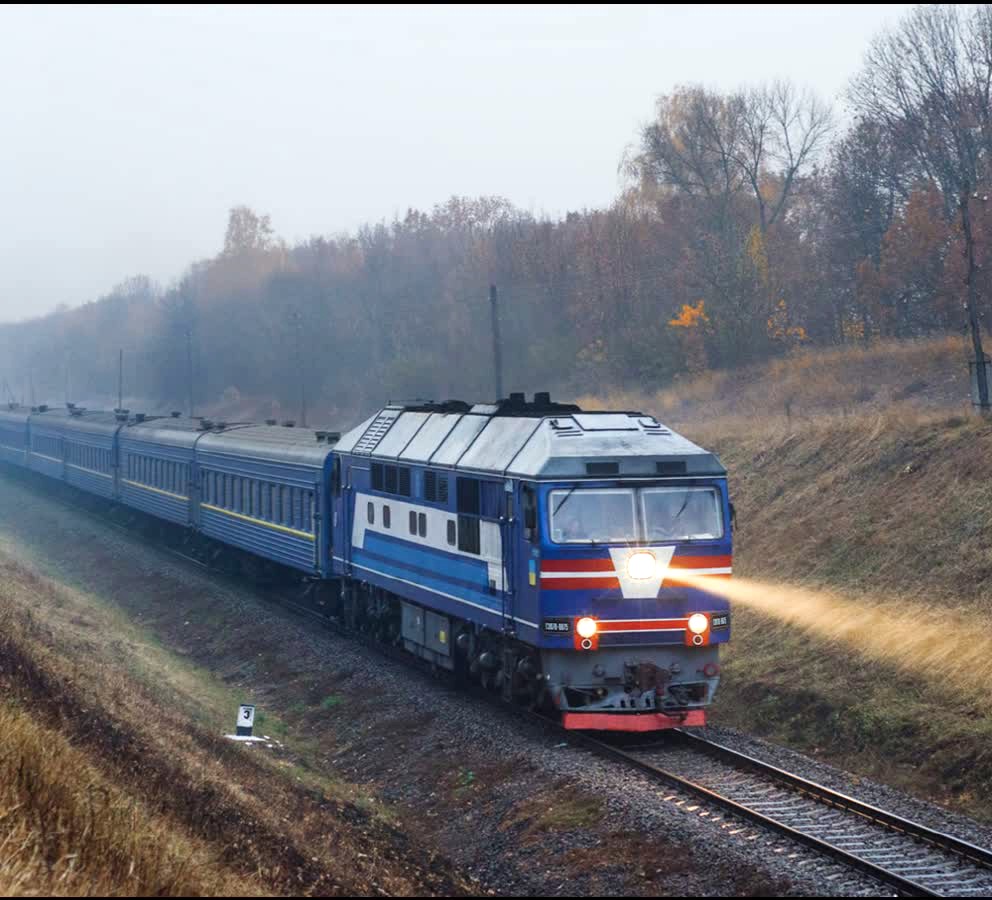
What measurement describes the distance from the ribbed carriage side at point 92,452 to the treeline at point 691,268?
41.3 ft

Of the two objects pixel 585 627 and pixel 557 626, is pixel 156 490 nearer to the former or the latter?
pixel 557 626

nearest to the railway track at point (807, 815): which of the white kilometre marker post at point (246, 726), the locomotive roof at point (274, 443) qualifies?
the white kilometre marker post at point (246, 726)

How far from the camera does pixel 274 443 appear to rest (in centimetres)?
2786

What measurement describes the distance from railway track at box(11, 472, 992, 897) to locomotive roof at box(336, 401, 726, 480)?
3287 mm

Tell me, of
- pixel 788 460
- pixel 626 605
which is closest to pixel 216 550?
pixel 788 460

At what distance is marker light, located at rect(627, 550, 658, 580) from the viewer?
1493cm

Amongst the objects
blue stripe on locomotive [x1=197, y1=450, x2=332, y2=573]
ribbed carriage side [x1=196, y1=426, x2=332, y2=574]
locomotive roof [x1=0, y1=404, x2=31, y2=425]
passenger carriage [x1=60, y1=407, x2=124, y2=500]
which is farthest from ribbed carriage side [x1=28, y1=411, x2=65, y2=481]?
blue stripe on locomotive [x1=197, y1=450, x2=332, y2=573]

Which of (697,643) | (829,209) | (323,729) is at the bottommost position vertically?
(323,729)

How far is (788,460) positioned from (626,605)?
14669 mm

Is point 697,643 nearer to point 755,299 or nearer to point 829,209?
point 755,299

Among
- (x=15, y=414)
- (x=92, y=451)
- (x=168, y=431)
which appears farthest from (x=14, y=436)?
(x=168, y=431)

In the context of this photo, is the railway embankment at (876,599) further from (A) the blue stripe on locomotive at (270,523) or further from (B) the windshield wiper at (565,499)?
(A) the blue stripe on locomotive at (270,523)

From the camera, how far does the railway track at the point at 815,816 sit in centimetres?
1063

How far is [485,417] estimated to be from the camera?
18.1 metres
